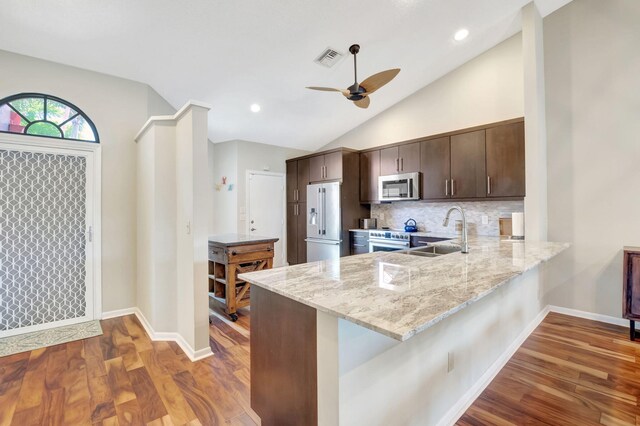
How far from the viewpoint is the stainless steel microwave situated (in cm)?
436

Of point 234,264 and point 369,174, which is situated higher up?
point 369,174

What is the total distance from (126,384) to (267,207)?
3.92 meters

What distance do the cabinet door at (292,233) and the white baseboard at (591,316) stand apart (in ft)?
13.3

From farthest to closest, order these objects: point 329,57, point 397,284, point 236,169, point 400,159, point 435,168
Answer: point 236,169 → point 400,159 → point 435,168 → point 329,57 → point 397,284

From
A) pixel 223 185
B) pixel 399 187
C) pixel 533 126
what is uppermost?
pixel 533 126

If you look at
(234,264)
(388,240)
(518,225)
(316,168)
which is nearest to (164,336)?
(234,264)

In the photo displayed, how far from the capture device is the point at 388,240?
4.38m

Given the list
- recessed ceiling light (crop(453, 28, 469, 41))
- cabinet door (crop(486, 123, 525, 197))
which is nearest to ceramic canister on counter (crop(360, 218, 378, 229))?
cabinet door (crop(486, 123, 525, 197))

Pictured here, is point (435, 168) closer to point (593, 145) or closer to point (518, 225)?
point (518, 225)

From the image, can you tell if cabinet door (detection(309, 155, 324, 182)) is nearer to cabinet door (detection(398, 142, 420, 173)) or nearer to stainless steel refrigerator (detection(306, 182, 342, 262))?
stainless steel refrigerator (detection(306, 182, 342, 262))

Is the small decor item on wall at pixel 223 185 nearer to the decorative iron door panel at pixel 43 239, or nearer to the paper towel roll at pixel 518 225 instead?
the decorative iron door panel at pixel 43 239

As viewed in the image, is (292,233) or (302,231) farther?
(292,233)

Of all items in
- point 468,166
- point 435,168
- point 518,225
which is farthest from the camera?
point 435,168

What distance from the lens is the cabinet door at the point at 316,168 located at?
5270 mm
